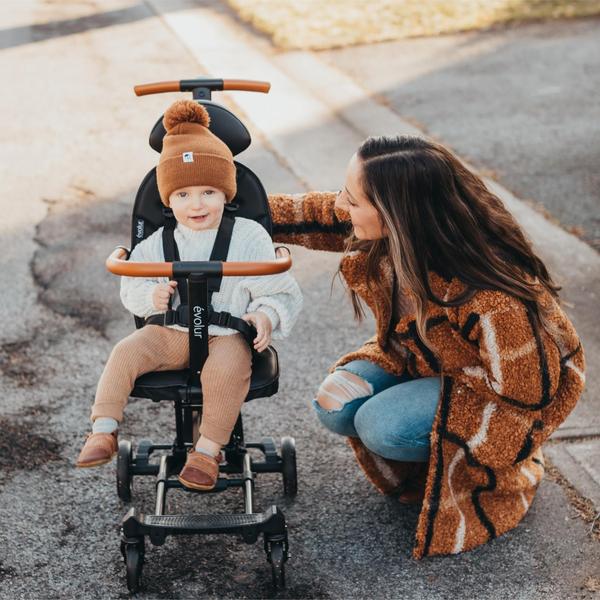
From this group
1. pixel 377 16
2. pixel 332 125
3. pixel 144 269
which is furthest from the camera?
pixel 377 16

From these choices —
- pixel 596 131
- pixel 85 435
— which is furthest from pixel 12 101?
pixel 85 435

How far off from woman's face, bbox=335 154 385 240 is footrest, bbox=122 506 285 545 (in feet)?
2.97

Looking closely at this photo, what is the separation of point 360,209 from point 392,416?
685mm

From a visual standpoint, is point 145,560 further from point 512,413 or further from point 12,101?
point 12,101

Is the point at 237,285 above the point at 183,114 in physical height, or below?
below

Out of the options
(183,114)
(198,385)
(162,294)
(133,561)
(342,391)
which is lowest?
(133,561)

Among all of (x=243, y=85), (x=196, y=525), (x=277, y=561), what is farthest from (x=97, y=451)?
(x=243, y=85)

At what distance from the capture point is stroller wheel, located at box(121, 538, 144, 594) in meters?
2.96

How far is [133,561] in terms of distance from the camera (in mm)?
2961

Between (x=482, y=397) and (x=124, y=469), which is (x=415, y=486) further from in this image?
(x=124, y=469)

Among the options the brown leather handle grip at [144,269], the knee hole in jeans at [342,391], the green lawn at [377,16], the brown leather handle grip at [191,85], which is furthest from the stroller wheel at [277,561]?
the green lawn at [377,16]

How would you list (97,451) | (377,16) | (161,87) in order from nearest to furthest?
(97,451)
(161,87)
(377,16)

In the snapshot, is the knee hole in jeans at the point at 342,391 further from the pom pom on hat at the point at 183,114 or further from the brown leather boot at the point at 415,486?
the pom pom on hat at the point at 183,114

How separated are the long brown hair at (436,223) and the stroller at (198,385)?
35 cm
